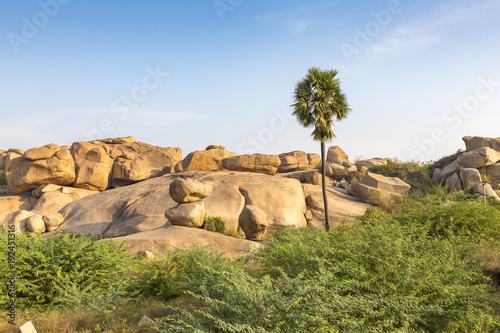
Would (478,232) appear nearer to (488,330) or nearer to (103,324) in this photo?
(488,330)

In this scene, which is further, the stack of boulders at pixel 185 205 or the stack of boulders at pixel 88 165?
the stack of boulders at pixel 88 165

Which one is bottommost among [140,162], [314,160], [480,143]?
[140,162]

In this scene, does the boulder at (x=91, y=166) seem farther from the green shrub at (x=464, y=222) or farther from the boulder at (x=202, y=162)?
the green shrub at (x=464, y=222)

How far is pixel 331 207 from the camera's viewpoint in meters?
24.1

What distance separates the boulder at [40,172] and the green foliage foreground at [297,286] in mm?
27804

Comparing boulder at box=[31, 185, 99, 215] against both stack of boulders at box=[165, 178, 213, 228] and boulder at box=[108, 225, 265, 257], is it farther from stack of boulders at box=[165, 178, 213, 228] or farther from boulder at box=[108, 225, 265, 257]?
boulder at box=[108, 225, 265, 257]

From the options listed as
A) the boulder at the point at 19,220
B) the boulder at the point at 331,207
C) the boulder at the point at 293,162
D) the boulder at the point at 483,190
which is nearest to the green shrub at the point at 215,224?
the boulder at the point at 331,207

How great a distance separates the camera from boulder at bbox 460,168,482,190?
2889 centimetres

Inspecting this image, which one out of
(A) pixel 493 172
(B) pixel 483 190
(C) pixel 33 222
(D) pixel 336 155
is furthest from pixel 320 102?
(D) pixel 336 155

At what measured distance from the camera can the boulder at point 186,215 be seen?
15.3m

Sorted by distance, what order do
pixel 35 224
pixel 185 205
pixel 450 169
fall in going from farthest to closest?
1. pixel 450 169
2. pixel 35 224
3. pixel 185 205

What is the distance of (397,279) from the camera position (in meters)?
6.29

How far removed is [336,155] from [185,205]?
39.0m

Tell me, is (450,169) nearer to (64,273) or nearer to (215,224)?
(215,224)
